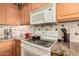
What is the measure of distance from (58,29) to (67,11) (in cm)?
24

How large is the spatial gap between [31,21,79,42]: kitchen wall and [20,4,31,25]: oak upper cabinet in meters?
0.10

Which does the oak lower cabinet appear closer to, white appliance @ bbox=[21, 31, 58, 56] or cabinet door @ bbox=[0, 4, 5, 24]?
white appliance @ bbox=[21, 31, 58, 56]

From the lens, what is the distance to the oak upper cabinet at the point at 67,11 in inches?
38.8

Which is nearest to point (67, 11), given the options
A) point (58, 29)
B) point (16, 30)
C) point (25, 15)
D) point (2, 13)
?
point (58, 29)

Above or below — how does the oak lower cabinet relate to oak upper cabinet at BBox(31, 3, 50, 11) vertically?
below

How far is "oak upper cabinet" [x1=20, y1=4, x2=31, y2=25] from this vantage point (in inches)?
41.5

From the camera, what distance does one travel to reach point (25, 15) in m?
1.09

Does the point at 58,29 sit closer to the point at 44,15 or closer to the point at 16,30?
the point at 44,15

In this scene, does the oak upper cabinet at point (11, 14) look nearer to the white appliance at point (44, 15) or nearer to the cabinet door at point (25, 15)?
the cabinet door at point (25, 15)

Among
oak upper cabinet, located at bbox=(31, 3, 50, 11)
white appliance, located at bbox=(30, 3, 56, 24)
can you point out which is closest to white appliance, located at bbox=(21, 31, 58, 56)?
white appliance, located at bbox=(30, 3, 56, 24)

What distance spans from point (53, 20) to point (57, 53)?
453 millimetres

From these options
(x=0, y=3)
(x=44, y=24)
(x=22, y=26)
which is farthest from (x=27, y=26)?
(x=0, y=3)

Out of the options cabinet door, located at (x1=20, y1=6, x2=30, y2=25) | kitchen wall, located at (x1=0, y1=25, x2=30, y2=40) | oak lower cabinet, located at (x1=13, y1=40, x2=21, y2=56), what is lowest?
oak lower cabinet, located at (x1=13, y1=40, x2=21, y2=56)

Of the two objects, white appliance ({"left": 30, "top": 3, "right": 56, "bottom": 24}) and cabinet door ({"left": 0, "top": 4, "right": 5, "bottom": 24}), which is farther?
white appliance ({"left": 30, "top": 3, "right": 56, "bottom": 24})
